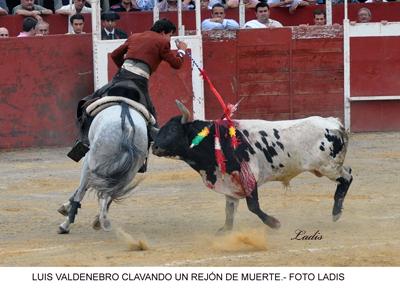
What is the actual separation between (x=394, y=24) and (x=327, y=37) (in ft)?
2.63

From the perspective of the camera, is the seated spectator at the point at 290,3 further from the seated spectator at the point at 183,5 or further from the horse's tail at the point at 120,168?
the horse's tail at the point at 120,168

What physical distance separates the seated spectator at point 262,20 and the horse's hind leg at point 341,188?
19.8 ft

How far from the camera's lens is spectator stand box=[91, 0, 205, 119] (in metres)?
14.4

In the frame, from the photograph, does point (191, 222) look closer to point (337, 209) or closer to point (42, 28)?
point (337, 209)

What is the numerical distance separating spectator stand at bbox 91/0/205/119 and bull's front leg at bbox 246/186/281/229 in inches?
228

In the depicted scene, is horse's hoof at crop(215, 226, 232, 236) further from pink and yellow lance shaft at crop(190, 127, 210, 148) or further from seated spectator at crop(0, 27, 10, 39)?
seated spectator at crop(0, 27, 10, 39)

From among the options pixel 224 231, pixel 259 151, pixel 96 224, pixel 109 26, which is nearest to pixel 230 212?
pixel 224 231

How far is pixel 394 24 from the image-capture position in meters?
15.2

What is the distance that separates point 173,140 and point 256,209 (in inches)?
28.9

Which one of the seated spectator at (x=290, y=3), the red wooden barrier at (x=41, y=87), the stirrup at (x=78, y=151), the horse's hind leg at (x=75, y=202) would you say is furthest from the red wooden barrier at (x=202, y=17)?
the horse's hind leg at (x=75, y=202)

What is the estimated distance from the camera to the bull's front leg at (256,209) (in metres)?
8.81

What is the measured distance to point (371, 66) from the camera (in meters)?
15.4

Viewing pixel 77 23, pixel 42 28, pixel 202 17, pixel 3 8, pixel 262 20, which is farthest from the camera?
pixel 202 17
